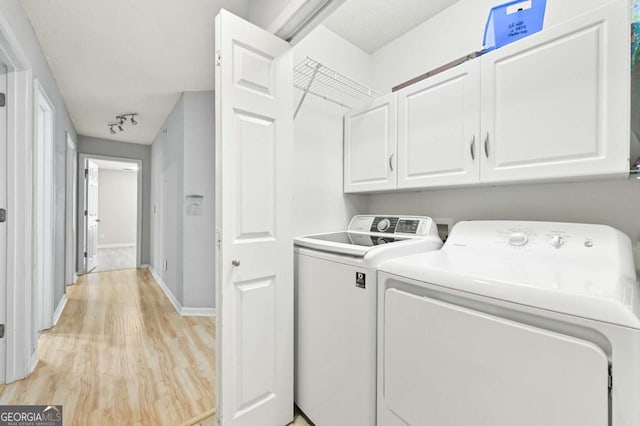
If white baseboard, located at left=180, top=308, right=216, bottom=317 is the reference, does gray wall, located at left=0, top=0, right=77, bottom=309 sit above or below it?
above

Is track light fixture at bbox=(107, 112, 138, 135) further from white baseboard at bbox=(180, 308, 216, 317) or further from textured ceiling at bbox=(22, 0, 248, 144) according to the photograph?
white baseboard at bbox=(180, 308, 216, 317)

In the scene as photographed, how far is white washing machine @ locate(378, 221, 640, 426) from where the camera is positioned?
640mm

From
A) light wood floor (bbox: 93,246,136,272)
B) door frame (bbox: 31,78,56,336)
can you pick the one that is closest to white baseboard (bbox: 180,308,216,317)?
door frame (bbox: 31,78,56,336)

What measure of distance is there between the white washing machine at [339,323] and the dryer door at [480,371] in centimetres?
10

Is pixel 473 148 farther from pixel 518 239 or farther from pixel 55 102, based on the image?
pixel 55 102

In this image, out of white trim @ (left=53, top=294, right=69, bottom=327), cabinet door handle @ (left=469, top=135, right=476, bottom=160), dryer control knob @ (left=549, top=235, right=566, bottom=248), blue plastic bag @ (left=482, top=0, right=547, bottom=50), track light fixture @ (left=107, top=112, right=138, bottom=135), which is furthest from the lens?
track light fixture @ (left=107, top=112, right=138, bottom=135)

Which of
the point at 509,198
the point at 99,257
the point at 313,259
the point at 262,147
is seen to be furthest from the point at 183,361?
the point at 99,257

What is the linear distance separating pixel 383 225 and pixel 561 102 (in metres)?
1.09

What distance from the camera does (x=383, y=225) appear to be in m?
1.87

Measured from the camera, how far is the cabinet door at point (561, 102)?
997 mm

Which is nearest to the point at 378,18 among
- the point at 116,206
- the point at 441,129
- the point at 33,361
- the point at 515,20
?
the point at 515,20

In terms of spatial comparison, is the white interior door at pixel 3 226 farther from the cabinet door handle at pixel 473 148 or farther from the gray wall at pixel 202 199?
the cabinet door handle at pixel 473 148

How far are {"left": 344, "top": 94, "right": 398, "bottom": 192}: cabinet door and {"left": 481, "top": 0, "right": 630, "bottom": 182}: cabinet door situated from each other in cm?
55

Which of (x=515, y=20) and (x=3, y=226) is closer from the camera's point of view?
(x=515, y=20)
